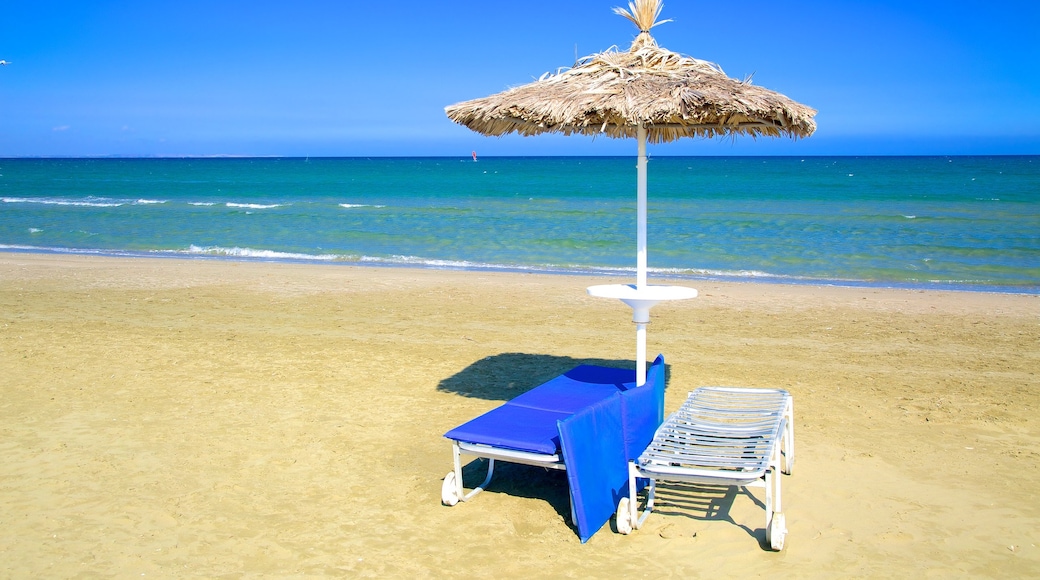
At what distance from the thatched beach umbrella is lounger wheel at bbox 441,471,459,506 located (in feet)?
4.29

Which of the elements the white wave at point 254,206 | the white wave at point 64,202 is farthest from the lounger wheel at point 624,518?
the white wave at point 64,202

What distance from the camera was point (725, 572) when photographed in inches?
144

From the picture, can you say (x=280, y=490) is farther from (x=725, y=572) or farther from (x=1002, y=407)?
(x=1002, y=407)

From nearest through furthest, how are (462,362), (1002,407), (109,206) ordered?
(1002,407) → (462,362) → (109,206)

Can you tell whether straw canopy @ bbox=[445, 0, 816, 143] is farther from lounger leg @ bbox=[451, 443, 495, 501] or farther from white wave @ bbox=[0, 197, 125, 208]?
white wave @ bbox=[0, 197, 125, 208]

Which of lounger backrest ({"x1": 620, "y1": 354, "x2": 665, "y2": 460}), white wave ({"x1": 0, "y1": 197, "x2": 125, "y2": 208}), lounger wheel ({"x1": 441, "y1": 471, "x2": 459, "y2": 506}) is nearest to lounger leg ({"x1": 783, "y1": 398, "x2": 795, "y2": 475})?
lounger backrest ({"x1": 620, "y1": 354, "x2": 665, "y2": 460})

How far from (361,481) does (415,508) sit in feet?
1.65

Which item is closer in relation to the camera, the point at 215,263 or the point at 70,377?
the point at 70,377

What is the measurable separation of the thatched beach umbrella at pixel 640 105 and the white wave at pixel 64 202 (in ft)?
106

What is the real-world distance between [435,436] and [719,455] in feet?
6.70

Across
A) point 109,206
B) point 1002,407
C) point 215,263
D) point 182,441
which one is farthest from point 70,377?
point 109,206

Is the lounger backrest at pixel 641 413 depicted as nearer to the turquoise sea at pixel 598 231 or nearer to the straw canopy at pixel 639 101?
the straw canopy at pixel 639 101

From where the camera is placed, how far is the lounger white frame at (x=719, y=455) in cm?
380

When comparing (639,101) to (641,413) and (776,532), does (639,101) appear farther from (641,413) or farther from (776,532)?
(776,532)
